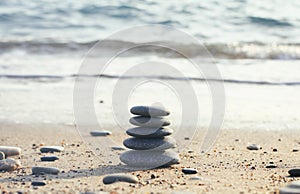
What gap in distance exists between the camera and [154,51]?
37.6 ft

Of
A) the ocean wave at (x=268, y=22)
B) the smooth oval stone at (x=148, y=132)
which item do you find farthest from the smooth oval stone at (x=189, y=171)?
the ocean wave at (x=268, y=22)

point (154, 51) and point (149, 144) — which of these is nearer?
point (149, 144)

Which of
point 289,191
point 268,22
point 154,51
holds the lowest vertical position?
point 289,191

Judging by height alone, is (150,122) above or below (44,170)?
above

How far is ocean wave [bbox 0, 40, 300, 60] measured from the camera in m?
11.3

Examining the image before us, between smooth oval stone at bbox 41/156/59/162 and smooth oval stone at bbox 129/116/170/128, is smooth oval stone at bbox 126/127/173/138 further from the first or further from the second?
smooth oval stone at bbox 41/156/59/162

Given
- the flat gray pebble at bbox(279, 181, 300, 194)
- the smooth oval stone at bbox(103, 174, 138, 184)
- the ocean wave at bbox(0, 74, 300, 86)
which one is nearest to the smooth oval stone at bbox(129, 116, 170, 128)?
the smooth oval stone at bbox(103, 174, 138, 184)

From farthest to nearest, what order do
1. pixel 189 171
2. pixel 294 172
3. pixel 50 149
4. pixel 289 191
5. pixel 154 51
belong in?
pixel 154 51 < pixel 50 149 < pixel 189 171 < pixel 294 172 < pixel 289 191

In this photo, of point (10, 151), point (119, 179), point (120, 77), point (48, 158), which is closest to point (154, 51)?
point (120, 77)

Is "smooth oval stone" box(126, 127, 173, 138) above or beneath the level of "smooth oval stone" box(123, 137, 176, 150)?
above

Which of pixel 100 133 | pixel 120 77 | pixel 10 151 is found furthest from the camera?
pixel 120 77

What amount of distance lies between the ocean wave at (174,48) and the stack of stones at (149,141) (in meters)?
6.65

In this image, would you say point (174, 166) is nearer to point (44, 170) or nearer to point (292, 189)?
point (44, 170)

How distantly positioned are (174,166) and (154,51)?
7.10 m
